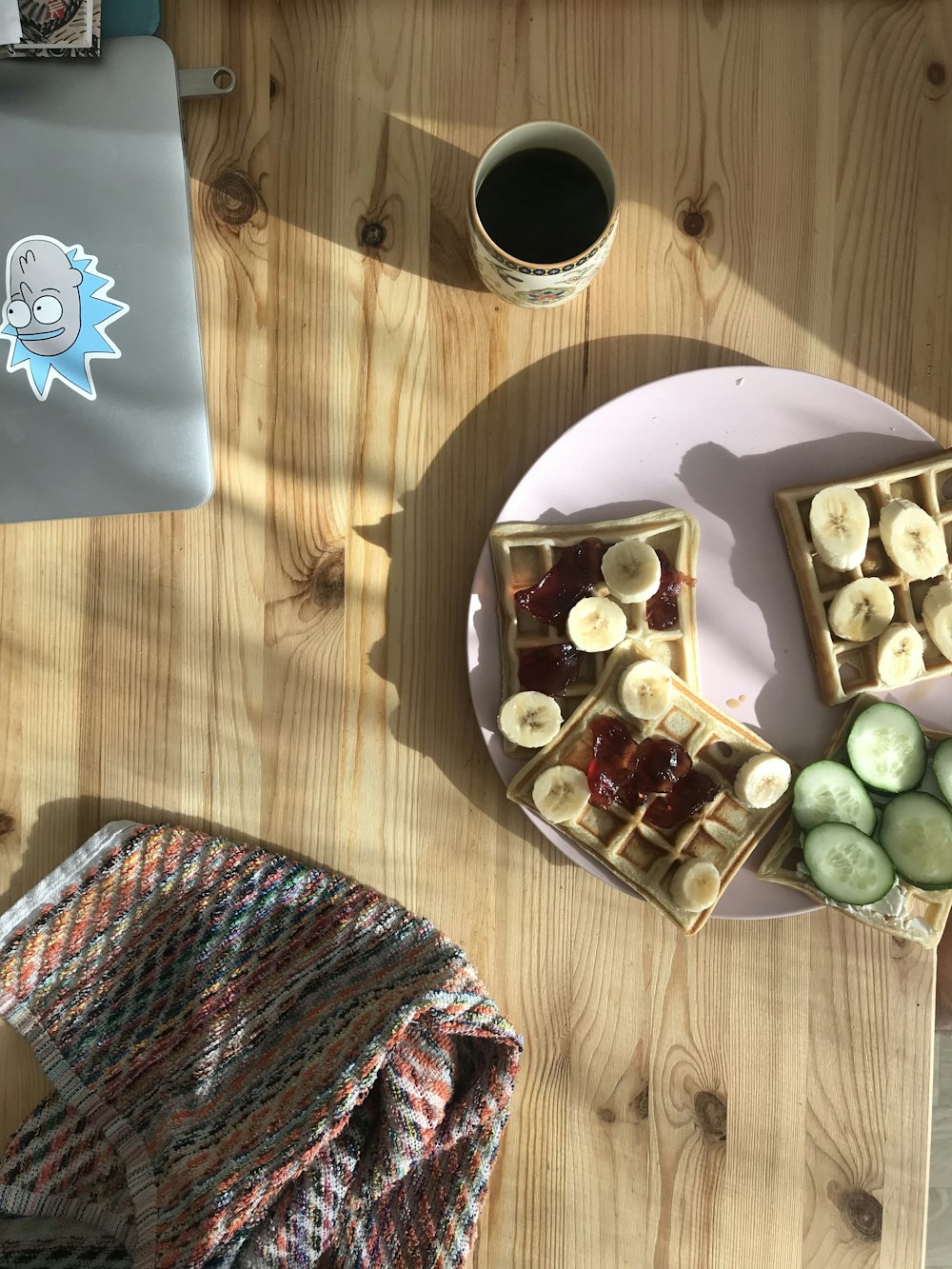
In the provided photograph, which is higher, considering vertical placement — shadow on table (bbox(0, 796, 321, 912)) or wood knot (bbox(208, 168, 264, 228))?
wood knot (bbox(208, 168, 264, 228))

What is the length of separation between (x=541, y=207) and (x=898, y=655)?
0.65 meters

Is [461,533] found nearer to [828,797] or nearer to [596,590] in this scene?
[596,590]

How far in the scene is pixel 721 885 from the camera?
1.10 m

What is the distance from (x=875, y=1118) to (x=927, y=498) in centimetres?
76

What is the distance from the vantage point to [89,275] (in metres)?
1.07

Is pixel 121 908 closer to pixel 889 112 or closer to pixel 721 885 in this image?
pixel 721 885

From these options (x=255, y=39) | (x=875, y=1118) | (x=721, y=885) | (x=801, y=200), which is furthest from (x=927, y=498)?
(x=255, y=39)

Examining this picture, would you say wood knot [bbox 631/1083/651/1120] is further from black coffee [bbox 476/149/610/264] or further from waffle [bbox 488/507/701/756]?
black coffee [bbox 476/149/610/264]

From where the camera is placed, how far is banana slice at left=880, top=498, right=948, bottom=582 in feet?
3.57

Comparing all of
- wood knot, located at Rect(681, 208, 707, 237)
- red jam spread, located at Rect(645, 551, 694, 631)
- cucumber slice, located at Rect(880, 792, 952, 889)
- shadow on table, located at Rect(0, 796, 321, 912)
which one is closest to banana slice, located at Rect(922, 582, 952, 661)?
cucumber slice, located at Rect(880, 792, 952, 889)

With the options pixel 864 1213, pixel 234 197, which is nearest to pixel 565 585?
pixel 234 197

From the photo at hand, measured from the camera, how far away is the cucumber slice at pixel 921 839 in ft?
3.53

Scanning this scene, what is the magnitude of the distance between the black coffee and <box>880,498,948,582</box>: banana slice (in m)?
0.46

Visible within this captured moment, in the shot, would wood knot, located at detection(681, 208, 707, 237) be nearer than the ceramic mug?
No
